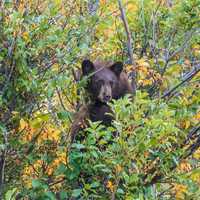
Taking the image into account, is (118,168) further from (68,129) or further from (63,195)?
(68,129)

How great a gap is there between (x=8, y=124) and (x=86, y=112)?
156 centimetres

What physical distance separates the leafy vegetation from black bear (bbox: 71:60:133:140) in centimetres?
56

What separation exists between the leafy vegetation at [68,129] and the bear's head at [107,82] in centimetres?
73

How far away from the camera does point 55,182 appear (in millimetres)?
5328

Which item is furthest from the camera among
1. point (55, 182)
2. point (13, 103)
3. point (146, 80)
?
point (146, 80)

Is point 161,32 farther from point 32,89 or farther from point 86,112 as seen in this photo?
point 32,89

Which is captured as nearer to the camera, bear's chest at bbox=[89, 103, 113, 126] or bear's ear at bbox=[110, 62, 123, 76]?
bear's chest at bbox=[89, 103, 113, 126]

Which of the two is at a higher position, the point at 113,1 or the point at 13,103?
the point at 113,1

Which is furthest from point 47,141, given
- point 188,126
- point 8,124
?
point 188,126

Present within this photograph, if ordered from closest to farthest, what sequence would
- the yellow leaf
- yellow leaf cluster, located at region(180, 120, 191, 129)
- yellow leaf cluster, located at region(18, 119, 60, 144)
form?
the yellow leaf
yellow leaf cluster, located at region(18, 119, 60, 144)
yellow leaf cluster, located at region(180, 120, 191, 129)

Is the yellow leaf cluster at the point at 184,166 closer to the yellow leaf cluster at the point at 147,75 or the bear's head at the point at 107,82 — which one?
the yellow leaf cluster at the point at 147,75

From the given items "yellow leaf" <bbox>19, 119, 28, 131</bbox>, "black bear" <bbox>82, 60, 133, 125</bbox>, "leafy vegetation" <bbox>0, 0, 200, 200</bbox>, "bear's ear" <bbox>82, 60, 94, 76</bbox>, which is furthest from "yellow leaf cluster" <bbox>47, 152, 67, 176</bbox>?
"bear's ear" <bbox>82, 60, 94, 76</bbox>

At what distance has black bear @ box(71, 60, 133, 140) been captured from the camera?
6434 mm

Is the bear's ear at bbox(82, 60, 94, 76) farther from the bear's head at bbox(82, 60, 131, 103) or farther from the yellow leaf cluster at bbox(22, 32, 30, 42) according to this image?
the yellow leaf cluster at bbox(22, 32, 30, 42)
